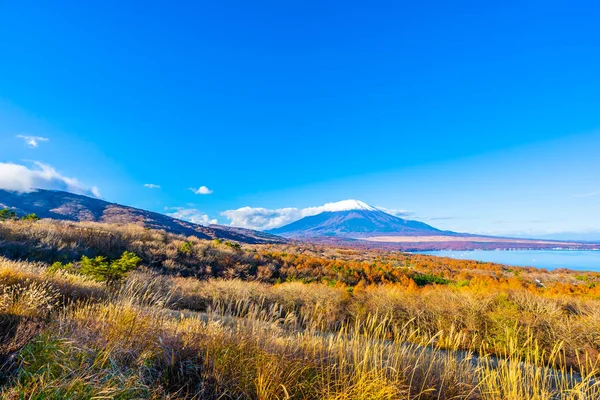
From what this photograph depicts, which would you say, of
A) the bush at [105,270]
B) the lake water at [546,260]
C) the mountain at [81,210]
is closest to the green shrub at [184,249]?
the bush at [105,270]

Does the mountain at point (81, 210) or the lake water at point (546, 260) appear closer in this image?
the lake water at point (546, 260)

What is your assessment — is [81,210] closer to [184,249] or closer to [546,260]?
[184,249]

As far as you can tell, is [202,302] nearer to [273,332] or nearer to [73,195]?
[273,332]

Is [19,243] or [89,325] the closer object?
[89,325]

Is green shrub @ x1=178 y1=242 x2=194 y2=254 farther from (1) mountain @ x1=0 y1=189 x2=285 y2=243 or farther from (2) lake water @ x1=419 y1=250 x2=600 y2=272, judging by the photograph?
(2) lake water @ x1=419 y1=250 x2=600 y2=272

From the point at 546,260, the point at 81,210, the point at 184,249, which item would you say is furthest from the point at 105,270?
the point at 546,260

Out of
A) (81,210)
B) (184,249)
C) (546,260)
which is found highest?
(81,210)

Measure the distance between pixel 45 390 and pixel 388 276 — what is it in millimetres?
26621

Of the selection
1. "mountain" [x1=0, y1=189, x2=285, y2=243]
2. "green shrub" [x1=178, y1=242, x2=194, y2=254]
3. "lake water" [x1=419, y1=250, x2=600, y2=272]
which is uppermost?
"mountain" [x1=0, y1=189, x2=285, y2=243]

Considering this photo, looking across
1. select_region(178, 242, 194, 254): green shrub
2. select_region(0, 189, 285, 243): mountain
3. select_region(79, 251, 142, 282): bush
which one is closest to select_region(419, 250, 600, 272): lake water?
select_region(178, 242, 194, 254): green shrub

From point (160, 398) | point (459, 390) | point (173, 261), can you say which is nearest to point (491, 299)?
point (459, 390)

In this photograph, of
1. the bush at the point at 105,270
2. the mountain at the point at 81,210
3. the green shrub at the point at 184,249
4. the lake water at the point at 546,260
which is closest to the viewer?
the bush at the point at 105,270

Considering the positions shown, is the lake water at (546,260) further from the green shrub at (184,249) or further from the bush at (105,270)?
the bush at (105,270)

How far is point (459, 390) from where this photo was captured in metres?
3.24
